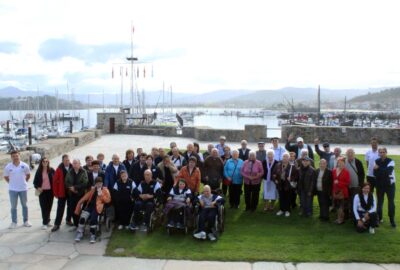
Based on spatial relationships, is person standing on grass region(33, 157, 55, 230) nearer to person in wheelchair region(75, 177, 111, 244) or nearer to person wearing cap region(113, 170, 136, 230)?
person in wheelchair region(75, 177, 111, 244)

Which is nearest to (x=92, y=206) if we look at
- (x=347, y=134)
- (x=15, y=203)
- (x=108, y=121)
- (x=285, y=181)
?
(x=15, y=203)

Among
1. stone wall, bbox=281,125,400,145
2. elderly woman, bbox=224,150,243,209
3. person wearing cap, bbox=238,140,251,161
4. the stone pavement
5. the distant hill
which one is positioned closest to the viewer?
the stone pavement

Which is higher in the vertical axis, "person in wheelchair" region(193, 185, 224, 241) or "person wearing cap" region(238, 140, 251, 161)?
"person wearing cap" region(238, 140, 251, 161)

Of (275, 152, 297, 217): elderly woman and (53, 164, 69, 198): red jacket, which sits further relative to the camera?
(275, 152, 297, 217): elderly woman

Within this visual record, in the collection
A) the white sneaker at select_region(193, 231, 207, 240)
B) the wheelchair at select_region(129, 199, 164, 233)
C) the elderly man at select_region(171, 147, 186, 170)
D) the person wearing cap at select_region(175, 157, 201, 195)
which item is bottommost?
the white sneaker at select_region(193, 231, 207, 240)

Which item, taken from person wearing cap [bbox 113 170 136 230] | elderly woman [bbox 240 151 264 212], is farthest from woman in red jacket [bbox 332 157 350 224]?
person wearing cap [bbox 113 170 136 230]

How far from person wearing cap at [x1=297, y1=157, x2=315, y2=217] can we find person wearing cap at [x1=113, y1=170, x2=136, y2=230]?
369 cm

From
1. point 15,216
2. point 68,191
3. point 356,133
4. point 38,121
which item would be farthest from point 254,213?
point 38,121

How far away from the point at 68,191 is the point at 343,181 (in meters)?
5.82

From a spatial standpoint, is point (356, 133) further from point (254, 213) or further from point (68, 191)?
point (68, 191)

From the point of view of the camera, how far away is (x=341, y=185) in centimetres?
841

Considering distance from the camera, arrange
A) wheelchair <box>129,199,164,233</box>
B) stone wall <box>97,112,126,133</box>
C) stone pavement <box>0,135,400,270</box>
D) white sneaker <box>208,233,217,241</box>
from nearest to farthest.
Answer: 1. stone pavement <box>0,135,400,270</box>
2. white sneaker <box>208,233,217,241</box>
3. wheelchair <box>129,199,164,233</box>
4. stone wall <box>97,112,126,133</box>

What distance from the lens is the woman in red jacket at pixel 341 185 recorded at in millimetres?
8391

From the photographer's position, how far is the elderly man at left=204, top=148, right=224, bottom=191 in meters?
9.41
